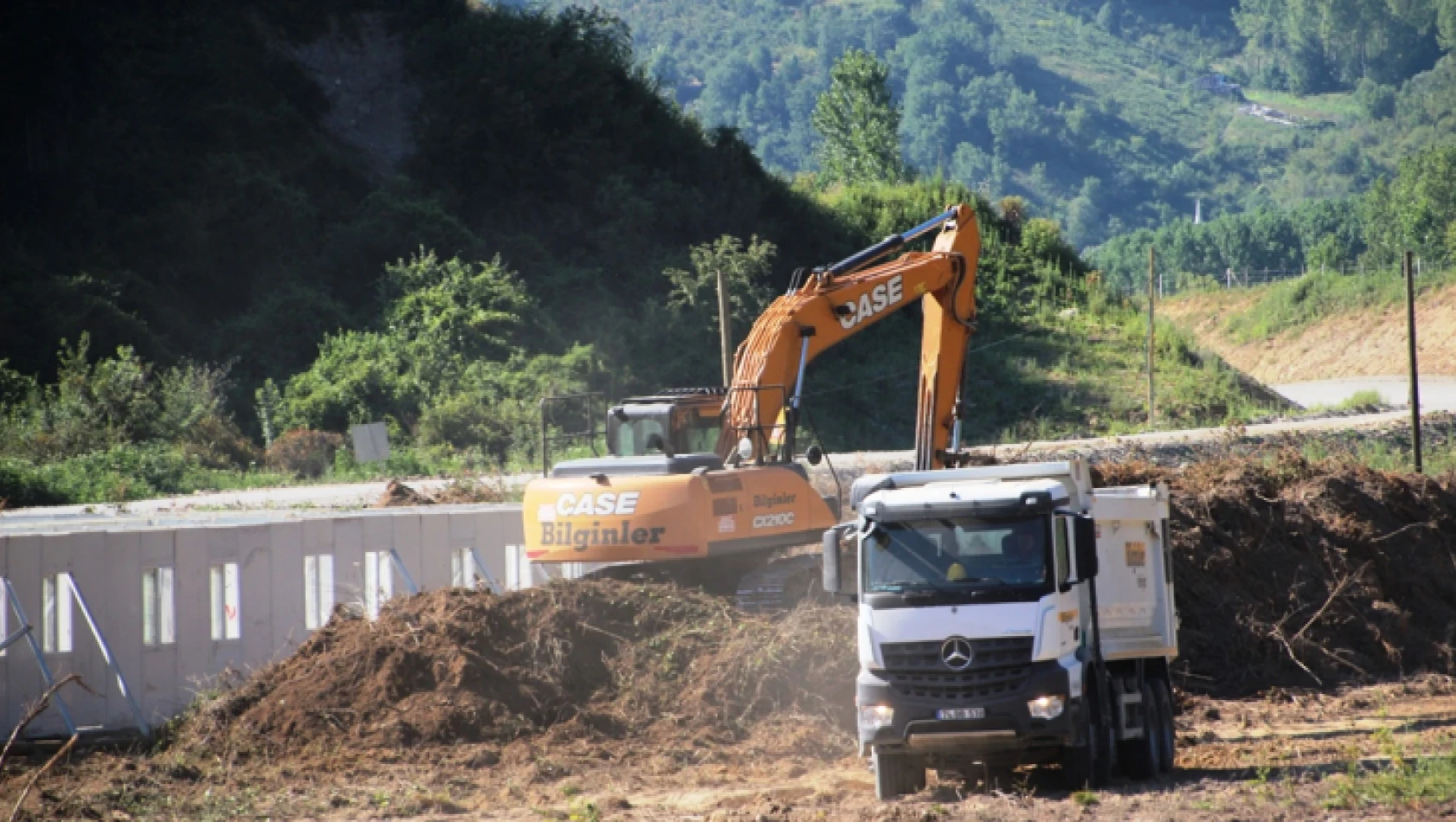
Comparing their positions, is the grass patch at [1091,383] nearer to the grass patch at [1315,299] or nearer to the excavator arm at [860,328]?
the excavator arm at [860,328]

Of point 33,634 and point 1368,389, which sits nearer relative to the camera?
point 33,634

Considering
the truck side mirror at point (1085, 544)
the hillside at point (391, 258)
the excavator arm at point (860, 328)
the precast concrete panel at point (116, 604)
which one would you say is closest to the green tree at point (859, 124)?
the hillside at point (391, 258)

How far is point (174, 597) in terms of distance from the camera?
55.0 feet

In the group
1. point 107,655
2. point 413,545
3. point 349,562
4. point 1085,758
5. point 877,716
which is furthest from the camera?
point 413,545

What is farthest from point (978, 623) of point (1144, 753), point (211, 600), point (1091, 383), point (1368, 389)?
point (1368, 389)

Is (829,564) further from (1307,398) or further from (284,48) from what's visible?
(1307,398)

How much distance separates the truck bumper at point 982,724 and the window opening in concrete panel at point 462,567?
8012 mm

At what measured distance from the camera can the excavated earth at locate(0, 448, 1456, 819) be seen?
13094 mm

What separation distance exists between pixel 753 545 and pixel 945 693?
18.2 feet

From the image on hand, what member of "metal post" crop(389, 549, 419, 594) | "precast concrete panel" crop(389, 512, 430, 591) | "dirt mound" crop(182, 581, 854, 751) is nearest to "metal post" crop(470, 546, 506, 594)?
"precast concrete panel" crop(389, 512, 430, 591)

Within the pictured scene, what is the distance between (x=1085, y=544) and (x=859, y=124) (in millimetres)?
101766

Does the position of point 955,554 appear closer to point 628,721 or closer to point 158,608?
point 628,721

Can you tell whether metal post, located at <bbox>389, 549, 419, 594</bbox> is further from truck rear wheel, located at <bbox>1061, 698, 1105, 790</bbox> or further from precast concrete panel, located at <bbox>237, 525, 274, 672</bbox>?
truck rear wheel, located at <bbox>1061, 698, 1105, 790</bbox>

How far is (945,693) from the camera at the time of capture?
12.2m
